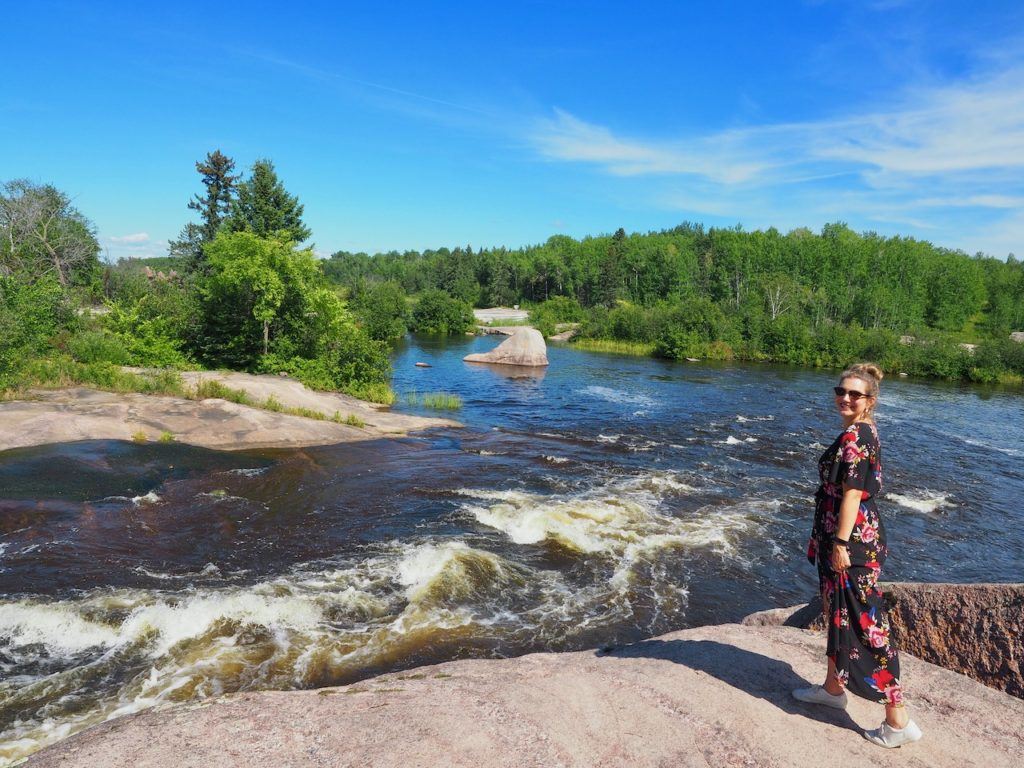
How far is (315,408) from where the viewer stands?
22672 mm

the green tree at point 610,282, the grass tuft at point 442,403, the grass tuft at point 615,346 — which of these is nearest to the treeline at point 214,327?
the grass tuft at point 442,403

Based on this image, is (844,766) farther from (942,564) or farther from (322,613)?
(942,564)

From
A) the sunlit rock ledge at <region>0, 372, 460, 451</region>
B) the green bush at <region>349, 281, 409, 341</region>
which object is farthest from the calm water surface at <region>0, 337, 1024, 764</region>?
the green bush at <region>349, 281, 409, 341</region>

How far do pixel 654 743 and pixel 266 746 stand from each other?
299 centimetres

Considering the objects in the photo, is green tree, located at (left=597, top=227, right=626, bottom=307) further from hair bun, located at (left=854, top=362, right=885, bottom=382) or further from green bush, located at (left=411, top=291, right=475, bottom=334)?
hair bun, located at (left=854, top=362, right=885, bottom=382)

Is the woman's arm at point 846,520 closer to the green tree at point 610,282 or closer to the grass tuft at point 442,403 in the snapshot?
the grass tuft at point 442,403

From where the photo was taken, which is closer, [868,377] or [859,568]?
[859,568]

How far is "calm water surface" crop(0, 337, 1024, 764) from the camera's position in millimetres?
8234

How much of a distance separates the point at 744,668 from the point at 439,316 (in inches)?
2960

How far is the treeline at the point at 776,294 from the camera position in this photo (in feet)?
186

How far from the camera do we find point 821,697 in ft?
16.9

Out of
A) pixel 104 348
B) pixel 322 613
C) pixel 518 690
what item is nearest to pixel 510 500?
pixel 322 613

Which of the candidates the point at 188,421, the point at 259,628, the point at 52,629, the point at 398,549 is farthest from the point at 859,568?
the point at 188,421

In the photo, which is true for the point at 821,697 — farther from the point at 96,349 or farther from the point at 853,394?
the point at 96,349
